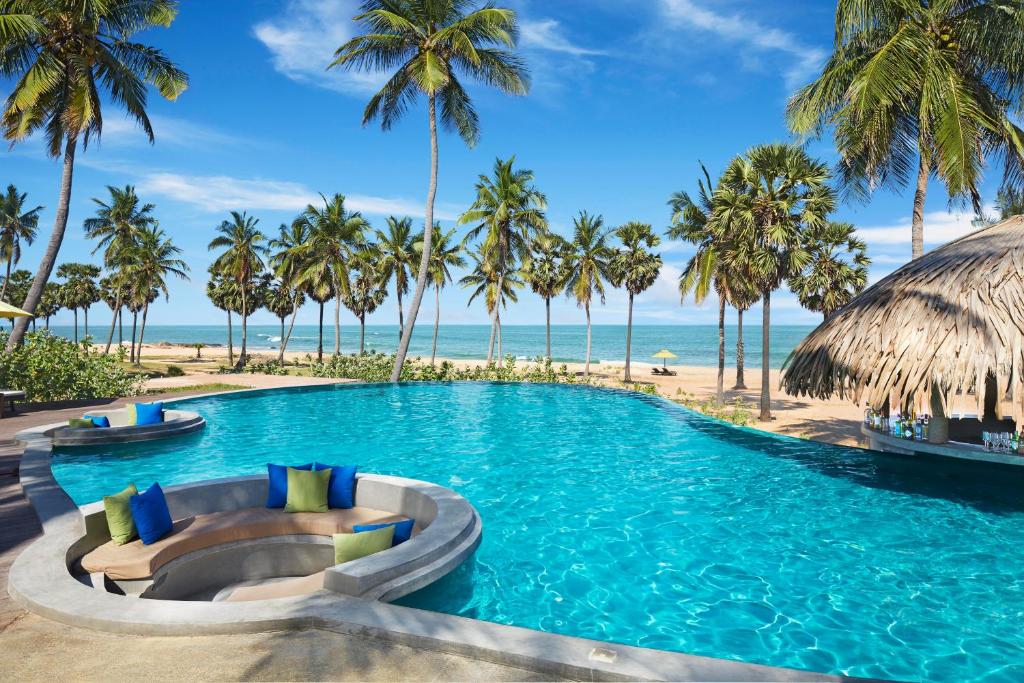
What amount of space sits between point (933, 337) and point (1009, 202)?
23.2 meters

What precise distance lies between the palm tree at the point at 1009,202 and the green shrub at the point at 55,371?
1147 inches

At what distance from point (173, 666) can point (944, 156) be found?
60.9ft

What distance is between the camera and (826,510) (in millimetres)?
9688

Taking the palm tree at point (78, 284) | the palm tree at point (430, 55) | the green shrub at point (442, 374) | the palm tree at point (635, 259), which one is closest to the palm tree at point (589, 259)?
the palm tree at point (635, 259)

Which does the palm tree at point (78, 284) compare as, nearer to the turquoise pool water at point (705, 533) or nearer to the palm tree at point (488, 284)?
the palm tree at point (488, 284)

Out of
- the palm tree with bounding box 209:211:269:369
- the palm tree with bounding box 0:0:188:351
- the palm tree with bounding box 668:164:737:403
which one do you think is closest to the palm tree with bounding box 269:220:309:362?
the palm tree with bounding box 209:211:269:369

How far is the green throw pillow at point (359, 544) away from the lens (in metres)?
6.36

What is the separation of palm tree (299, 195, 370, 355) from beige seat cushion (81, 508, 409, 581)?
34.4 meters

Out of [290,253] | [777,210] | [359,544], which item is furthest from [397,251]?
[359,544]

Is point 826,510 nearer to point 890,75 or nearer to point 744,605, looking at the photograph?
point 744,605

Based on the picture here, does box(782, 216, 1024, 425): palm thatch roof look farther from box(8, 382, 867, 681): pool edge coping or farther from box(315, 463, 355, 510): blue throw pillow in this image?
box(315, 463, 355, 510): blue throw pillow

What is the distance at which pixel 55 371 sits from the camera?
1923 cm

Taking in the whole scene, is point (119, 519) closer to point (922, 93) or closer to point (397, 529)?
point (397, 529)

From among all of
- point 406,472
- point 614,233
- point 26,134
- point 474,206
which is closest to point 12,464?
point 406,472
